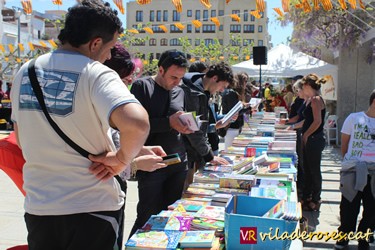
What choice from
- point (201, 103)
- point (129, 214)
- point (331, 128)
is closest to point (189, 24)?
point (331, 128)

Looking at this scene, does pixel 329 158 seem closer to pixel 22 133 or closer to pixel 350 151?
pixel 350 151

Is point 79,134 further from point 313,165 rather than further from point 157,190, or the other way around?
point 313,165

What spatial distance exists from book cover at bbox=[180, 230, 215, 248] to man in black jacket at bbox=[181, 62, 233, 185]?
1575 mm

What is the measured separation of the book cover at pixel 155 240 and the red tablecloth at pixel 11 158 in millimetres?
626

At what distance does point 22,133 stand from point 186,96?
7.06ft

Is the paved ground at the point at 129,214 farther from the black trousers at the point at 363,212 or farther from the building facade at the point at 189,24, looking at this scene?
the building facade at the point at 189,24

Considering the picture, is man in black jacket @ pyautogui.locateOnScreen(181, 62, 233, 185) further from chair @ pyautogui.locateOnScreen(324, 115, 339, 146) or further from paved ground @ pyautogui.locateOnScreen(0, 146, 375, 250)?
chair @ pyautogui.locateOnScreen(324, 115, 339, 146)

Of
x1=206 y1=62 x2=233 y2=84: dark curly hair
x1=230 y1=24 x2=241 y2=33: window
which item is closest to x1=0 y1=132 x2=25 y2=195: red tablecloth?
x1=206 y1=62 x2=233 y2=84: dark curly hair

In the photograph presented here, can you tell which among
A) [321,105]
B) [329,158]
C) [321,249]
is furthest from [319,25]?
[321,249]

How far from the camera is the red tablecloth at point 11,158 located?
2.17 meters

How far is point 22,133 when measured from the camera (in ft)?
5.64

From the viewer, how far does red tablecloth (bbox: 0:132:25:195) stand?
2174 mm

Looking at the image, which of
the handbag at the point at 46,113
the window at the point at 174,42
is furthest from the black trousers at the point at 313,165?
the window at the point at 174,42

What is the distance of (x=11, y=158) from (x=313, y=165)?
173 inches
